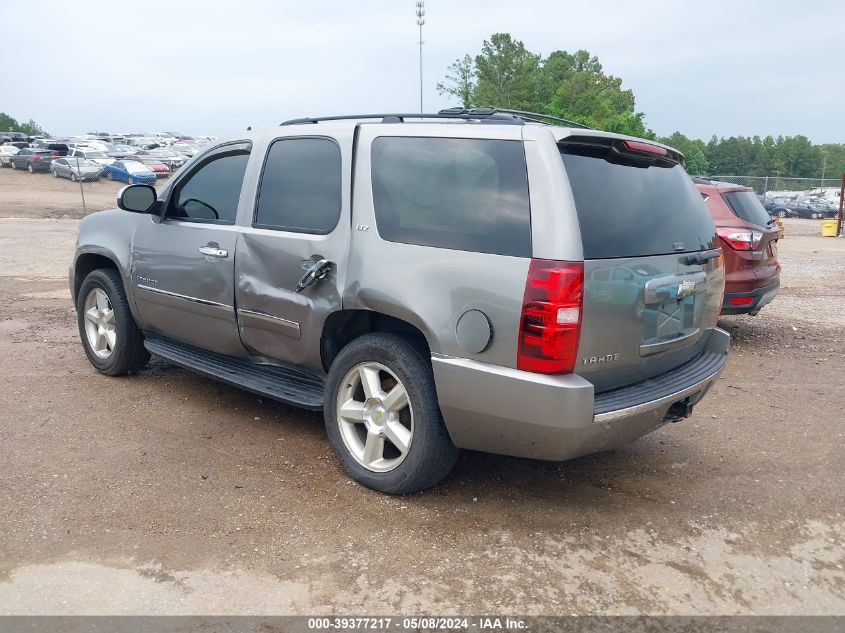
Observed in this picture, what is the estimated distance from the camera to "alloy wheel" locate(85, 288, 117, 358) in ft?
18.8

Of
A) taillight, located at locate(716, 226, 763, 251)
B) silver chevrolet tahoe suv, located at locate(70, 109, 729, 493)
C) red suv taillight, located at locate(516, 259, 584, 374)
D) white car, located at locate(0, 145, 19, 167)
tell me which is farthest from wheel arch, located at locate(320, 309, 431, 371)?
white car, located at locate(0, 145, 19, 167)

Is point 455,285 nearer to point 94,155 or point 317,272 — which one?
point 317,272

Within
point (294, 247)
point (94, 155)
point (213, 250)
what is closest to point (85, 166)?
point (94, 155)

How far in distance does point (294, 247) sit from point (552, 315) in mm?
1685

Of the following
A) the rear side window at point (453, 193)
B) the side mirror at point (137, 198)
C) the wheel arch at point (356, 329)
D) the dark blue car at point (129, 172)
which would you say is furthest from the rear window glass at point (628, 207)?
the dark blue car at point (129, 172)

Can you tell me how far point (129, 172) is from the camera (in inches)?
1371

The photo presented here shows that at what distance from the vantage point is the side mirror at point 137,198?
5.07m

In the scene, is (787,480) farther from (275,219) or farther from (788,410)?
(275,219)

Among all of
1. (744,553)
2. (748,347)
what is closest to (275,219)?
(744,553)

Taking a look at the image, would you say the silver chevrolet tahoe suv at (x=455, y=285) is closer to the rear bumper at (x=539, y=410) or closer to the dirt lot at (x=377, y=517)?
the rear bumper at (x=539, y=410)

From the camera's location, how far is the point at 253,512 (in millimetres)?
3643

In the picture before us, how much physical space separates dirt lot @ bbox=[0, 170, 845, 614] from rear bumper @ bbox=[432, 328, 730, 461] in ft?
1.53

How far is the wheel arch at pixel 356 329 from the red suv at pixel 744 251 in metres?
4.62

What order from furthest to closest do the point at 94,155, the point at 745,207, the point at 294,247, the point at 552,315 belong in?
the point at 94,155 < the point at 745,207 < the point at 294,247 < the point at 552,315
